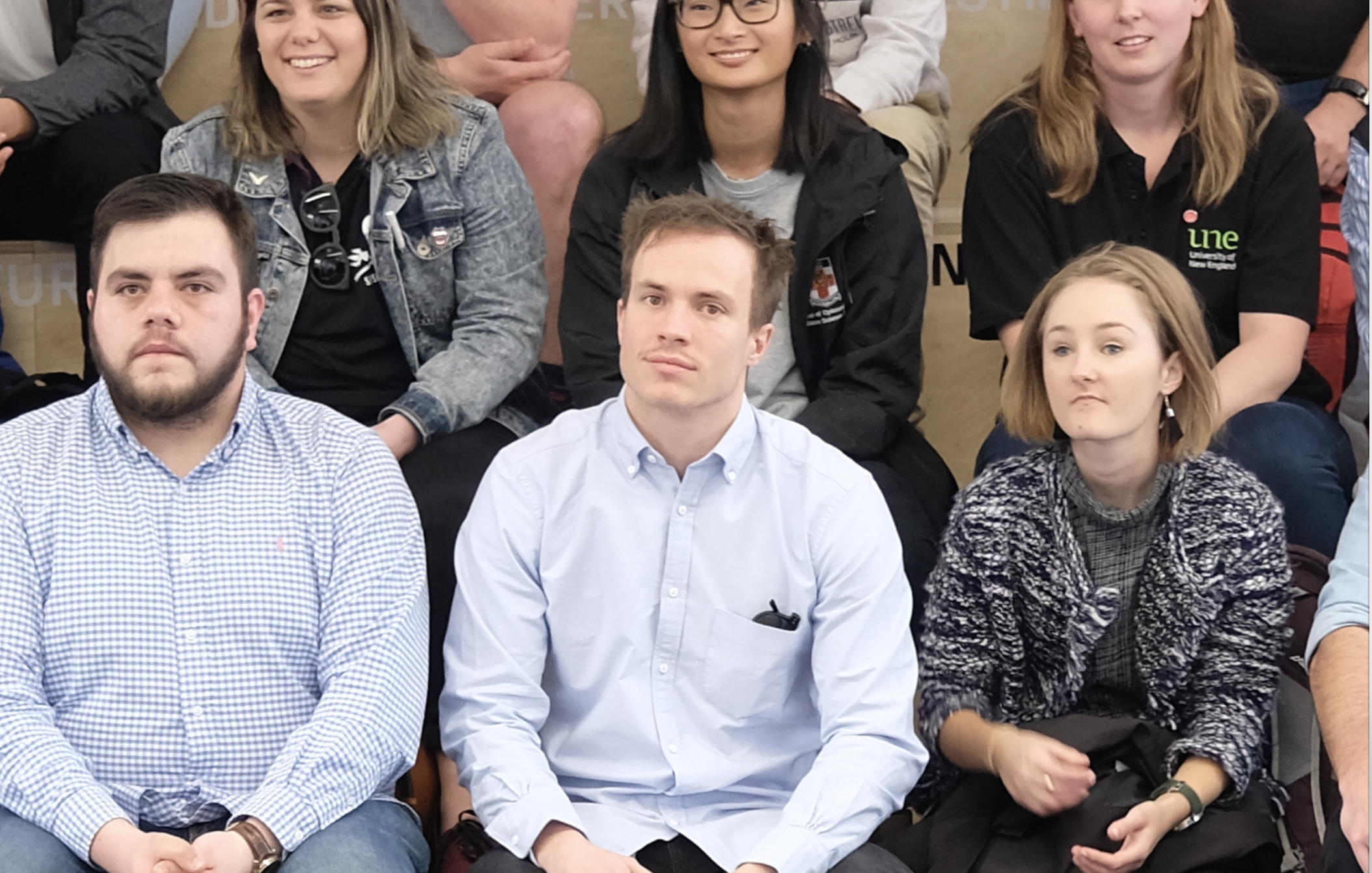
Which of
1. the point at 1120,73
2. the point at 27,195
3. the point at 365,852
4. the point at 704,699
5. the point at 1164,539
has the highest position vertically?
the point at 1120,73

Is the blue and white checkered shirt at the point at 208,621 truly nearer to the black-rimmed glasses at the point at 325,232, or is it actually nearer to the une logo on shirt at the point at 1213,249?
the black-rimmed glasses at the point at 325,232

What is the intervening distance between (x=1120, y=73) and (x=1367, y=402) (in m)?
0.70

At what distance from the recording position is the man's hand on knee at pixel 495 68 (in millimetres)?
2982

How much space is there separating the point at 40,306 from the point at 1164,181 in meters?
2.04

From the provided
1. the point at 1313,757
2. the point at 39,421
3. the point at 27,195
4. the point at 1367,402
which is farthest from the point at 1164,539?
the point at 27,195

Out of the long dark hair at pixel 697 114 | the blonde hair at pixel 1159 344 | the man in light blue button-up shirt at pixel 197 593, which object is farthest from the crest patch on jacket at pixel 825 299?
the man in light blue button-up shirt at pixel 197 593

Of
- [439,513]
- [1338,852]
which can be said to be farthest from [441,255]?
[1338,852]

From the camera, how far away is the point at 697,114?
271cm

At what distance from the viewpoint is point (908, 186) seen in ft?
9.33

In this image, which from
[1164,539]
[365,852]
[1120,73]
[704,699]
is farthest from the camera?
[1120,73]

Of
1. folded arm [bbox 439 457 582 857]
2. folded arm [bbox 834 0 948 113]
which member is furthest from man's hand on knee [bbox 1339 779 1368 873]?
folded arm [bbox 834 0 948 113]

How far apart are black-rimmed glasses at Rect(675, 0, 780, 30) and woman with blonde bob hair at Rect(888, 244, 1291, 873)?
0.72 m

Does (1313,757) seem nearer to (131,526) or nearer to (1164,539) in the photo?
(1164,539)

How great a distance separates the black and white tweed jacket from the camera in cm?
204
